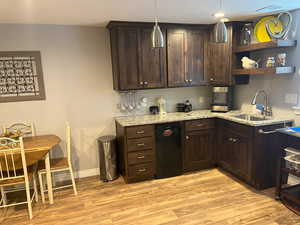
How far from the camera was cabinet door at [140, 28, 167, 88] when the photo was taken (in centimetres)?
336

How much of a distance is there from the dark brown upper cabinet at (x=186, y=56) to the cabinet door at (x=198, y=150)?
840 mm

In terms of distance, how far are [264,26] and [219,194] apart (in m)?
2.37

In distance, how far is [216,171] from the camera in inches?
144

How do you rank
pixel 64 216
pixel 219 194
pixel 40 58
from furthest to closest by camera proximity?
pixel 40 58 → pixel 219 194 → pixel 64 216

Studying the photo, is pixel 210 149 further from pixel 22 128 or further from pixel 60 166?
pixel 22 128

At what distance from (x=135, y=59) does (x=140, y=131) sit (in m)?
1.06

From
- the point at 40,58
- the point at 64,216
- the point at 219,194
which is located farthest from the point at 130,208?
the point at 40,58

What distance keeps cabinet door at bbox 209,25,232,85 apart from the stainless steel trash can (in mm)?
1935

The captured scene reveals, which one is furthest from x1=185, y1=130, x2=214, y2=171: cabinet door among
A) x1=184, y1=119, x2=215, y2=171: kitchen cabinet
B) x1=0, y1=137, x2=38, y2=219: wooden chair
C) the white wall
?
x1=0, y1=137, x2=38, y2=219: wooden chair

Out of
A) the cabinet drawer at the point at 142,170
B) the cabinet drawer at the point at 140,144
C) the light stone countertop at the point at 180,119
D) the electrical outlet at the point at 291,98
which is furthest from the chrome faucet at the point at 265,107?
the cabinet drawer at the point at 142,170

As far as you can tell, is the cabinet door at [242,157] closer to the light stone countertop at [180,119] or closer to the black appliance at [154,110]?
the light stone countertop at [180,119]

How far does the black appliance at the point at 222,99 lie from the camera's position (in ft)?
12.4

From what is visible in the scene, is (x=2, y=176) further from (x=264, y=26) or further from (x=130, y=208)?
(x=264, y=26)

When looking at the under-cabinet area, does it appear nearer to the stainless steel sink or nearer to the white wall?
the stainless steel sink
